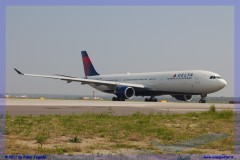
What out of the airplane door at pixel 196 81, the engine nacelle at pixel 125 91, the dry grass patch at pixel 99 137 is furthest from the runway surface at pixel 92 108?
the engine nacelle at pixel 125 91

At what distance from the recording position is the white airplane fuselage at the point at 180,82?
3753cm

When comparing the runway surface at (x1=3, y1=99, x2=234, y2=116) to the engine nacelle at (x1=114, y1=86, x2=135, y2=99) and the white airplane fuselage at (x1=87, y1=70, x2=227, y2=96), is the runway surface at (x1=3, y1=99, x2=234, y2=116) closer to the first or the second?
the white airplane fuselage at (x1=87, y1=70, x2=227, y2=96)

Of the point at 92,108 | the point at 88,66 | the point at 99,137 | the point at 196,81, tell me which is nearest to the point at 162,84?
the point at 196,81

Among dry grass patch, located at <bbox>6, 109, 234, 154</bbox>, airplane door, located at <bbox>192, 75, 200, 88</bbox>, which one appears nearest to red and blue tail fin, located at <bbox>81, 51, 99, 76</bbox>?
airplane door, located at <bbox>192, 75, 200, 88</bbox>

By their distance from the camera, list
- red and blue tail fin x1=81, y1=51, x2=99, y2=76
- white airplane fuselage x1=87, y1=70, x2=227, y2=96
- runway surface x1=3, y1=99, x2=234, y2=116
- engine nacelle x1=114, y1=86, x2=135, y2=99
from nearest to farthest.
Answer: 1. runway surface x1=3, y1=99, x2=234, y2=116
2. white airplane fuselage x1=87, y1=70, x2=227, y2=96
3. engine nacelle x1=114, y1=86, x2=135, y2=99
4. red and blue tail fin x1=81, y1=51, x2=99, y2=76

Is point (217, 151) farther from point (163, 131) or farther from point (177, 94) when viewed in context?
point (177, 94)

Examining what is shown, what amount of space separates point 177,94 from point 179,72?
91.9 inches

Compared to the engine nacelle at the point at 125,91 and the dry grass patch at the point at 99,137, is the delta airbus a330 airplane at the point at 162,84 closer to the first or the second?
the engine nacelle at the point at 125,91

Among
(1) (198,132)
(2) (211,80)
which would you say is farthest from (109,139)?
(2) (211,80)

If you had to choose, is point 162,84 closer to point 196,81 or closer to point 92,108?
point 196,81

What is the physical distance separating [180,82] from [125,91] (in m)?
5.73

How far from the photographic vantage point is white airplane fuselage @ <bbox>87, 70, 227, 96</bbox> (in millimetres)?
37531

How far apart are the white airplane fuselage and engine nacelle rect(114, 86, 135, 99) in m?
2.42

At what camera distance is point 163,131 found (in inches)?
396
